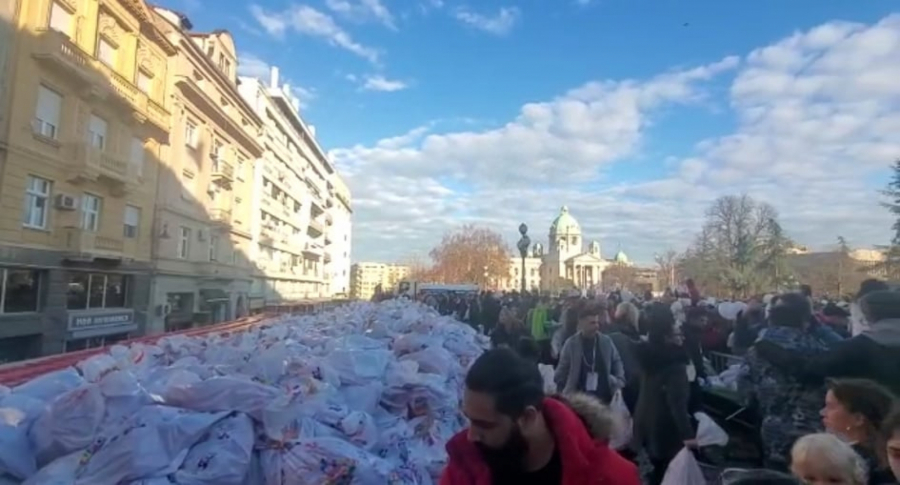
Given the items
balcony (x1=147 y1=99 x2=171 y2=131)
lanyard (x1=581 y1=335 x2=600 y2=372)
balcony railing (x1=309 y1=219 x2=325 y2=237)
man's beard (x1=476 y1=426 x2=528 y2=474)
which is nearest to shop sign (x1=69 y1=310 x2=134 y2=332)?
balcony (x1=147 y1=99 x2=171 y2=131)

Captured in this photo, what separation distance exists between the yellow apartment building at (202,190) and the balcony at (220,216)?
46 millimetres

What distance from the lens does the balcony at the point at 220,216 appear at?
90.9 feet

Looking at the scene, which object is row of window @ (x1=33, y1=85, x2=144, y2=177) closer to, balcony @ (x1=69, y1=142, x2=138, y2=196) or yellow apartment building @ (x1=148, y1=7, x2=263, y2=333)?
balcony @ (x1=69, y1=142, x2=138, y2=196)

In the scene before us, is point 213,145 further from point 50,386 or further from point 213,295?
point 50,386

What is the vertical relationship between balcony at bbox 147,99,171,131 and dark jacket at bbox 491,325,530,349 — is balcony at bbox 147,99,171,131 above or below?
above

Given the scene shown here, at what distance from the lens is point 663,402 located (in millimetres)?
3777

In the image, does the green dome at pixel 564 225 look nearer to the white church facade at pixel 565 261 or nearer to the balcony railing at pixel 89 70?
the white church facade at pixel 565 261

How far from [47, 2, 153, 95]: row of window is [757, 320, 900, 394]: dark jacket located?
18.7 meters

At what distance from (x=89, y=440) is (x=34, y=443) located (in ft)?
1.15

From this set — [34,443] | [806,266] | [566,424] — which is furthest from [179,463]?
[806,266]

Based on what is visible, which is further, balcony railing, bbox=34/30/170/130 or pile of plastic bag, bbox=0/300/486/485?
balcony railing, bbox=34/30/170/130

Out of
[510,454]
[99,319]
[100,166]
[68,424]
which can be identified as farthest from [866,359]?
[99,319]

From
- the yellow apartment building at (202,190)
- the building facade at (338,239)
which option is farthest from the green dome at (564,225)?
the yellow apartment building at (202,190)

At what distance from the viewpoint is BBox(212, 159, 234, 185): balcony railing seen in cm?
2759
